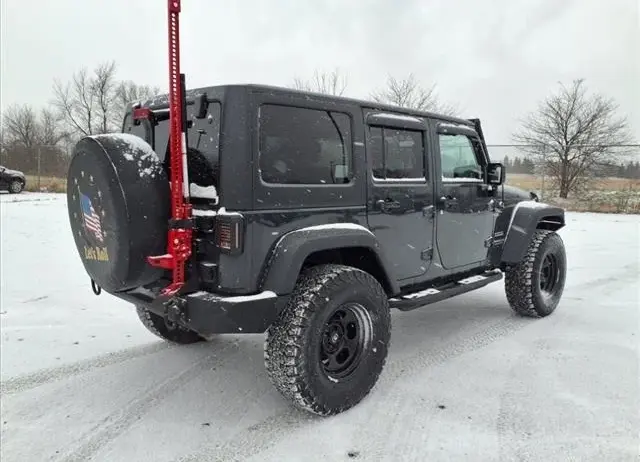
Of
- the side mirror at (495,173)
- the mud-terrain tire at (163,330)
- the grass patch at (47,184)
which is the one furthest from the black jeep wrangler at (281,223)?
the grass patch at (47,184)

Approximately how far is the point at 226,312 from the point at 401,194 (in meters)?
1.63

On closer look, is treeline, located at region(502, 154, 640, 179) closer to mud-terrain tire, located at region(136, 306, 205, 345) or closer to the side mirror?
the side mirror

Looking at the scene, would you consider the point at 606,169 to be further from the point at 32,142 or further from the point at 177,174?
the point at 32,142

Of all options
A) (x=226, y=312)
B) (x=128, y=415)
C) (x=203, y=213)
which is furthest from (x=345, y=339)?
(x=128, y=415)

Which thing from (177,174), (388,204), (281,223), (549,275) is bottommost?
(549,275)

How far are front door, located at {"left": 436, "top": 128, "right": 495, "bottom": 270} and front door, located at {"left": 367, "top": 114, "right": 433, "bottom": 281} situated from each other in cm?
23

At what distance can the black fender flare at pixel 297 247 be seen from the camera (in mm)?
2809

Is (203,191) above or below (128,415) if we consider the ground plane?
above

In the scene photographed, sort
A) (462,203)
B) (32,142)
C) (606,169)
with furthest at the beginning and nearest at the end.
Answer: (32,142) < (606,169) < (462,203)

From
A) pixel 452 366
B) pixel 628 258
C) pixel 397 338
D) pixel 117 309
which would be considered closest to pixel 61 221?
pixel 117 309

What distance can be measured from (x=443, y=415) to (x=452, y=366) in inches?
31.6

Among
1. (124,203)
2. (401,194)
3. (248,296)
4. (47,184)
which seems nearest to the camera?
(124,203)

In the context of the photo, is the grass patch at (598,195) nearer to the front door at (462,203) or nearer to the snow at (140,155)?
the front door at (462,203)

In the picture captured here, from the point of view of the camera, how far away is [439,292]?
4020mm
